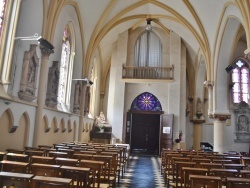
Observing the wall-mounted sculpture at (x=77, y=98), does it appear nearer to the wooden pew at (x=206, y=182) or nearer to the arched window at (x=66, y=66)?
the arched window at (x=66, y=66)

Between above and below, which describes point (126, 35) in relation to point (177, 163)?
above

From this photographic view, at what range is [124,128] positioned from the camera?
1841 centimetres

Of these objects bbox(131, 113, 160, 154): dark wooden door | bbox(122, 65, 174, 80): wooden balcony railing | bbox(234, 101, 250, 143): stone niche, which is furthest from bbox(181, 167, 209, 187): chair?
bbox(131, 113, 160, 154): dark wooden door

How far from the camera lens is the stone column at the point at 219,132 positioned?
13.1 metres

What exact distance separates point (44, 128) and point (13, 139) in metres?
2.27

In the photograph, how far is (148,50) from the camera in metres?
19.6

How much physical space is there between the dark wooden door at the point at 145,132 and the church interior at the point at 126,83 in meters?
0.08

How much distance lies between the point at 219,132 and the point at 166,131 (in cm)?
495

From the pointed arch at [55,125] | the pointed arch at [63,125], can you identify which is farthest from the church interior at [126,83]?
the pointed arch at [55,125]

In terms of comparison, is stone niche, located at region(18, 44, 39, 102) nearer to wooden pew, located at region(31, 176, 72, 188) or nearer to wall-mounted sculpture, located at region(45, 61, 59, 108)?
wall-mounted sculpture, located at region(45, 61, 59, 108)

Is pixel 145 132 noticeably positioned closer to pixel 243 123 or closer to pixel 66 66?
pixel 243 123

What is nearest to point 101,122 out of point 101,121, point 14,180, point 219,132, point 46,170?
point 101,121

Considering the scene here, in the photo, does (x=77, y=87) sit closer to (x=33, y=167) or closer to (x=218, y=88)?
(x=218, y=88)

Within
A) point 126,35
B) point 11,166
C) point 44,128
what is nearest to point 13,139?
point 44,128
